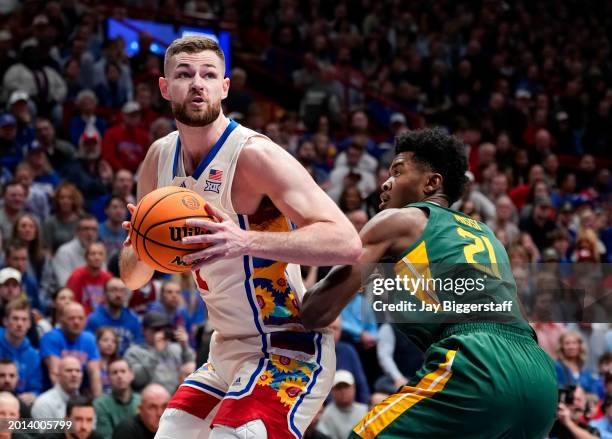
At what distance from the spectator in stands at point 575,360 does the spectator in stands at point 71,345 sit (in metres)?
3.85

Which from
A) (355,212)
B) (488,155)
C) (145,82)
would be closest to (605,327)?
(355,212)

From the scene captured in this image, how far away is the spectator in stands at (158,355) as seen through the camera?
25.0 ft

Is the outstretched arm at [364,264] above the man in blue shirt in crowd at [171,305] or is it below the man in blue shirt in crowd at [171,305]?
above

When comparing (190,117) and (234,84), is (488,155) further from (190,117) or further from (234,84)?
(190,117)

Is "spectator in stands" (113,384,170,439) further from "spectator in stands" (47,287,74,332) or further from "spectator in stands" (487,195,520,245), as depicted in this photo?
"spectator in stands" (487,195,520,245)

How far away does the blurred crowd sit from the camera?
761cm

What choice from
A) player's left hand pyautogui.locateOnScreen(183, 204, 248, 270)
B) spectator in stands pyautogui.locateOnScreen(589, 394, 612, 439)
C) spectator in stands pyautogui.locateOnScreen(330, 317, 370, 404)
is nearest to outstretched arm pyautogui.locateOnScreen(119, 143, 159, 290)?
player's left hand pyautogui.locateOnScreen(183, 204, 248, 270)

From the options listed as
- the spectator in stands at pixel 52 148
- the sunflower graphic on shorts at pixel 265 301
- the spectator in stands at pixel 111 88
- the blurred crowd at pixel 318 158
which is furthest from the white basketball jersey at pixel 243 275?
the spectator in stands at pixel 111 88

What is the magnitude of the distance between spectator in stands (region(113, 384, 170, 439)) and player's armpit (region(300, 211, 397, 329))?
311 centimetres

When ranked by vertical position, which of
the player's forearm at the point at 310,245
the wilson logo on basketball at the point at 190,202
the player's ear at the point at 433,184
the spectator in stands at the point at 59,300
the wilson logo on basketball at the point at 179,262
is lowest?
the spectator in stands at the point at 59,300

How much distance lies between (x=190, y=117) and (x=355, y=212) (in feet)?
18.1

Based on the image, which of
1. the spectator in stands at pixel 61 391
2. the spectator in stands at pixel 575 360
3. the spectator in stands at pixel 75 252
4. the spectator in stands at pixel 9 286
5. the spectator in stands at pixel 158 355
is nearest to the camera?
the spectator in stands at pixel 61 391

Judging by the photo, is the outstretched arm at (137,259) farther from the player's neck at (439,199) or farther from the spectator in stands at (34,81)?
the spectator in stands at (34,81)

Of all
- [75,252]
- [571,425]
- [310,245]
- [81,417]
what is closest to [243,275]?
[310,245]
